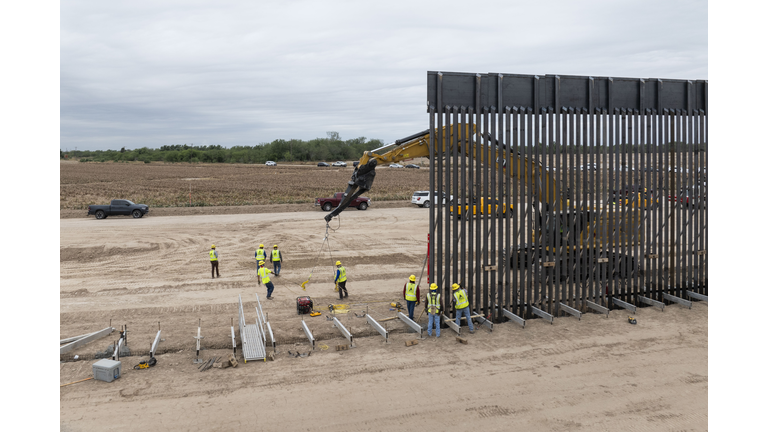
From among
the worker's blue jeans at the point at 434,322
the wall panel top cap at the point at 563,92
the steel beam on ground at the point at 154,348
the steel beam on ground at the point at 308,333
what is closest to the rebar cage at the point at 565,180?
the wall panel top cap at the point at 563,92

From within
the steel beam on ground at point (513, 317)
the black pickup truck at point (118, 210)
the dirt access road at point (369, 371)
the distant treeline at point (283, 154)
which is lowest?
the dirt access road at point (369, 371)

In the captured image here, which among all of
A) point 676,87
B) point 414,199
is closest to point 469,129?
point 676,87

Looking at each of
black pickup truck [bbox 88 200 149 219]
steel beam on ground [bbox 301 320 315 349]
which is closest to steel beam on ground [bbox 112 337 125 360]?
steel beam on ground [bbox 301 320 315 349]

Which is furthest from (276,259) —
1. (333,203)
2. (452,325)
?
(333,203)

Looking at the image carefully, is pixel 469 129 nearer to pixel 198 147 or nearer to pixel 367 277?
pixel 367 277

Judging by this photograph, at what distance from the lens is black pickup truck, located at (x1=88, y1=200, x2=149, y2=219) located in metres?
36.7

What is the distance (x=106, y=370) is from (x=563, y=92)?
13.6 meters

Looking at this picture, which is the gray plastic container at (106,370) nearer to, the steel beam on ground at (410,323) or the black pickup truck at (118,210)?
the steel beam on ground at (410,323)

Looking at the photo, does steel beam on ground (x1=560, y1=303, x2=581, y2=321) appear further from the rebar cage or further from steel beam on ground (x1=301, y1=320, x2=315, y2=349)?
steel beam on ground (x1=301, y1=320, x2=315, y2=349)

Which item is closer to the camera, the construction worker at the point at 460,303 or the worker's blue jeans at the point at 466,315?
the construction worker at the point at 460,303

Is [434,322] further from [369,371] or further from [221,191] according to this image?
[221,191]

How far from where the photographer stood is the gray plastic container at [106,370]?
1106 cm

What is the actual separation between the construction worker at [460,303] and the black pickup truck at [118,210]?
3014cm

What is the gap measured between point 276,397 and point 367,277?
412 inches
